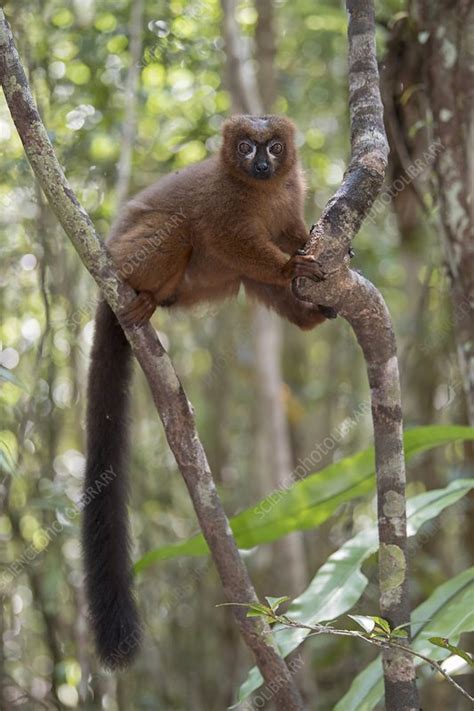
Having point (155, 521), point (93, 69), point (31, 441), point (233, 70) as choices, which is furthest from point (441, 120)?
point (155, 521)

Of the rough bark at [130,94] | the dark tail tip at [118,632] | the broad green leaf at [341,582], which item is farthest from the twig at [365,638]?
the rough bark at [130,94]

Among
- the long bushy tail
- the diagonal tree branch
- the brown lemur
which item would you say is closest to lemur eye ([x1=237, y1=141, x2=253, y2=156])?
the brown lemur

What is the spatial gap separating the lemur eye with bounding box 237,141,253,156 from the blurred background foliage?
1.09m

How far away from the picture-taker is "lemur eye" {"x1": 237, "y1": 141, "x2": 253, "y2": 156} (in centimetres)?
376

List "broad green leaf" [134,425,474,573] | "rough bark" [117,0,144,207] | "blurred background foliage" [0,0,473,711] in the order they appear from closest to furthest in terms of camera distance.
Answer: "broad green leaf" [134,425,474,573] < "rough bark" [117,0,144,207] < "blurred background foliage" [0,0,473,711]

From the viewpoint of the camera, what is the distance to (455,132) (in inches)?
157

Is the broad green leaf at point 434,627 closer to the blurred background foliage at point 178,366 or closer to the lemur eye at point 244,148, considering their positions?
the blurred background foliage at point 178,366

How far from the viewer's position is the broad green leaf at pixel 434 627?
298cm

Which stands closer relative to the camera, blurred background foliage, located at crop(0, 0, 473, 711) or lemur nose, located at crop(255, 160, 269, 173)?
lemur nose, located at crop(255, 160, 269, 173)

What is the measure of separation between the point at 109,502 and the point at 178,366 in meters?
4.18

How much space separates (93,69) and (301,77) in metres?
2.50

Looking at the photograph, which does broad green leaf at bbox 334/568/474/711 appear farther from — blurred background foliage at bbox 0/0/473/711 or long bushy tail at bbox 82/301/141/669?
blurred background foliage at bbox 0/0/473/711

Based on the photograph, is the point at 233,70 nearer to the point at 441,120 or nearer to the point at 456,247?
the point at 441,120

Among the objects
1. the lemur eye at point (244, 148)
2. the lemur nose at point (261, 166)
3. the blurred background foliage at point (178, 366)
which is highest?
the lemur eye at point (244, 148)
